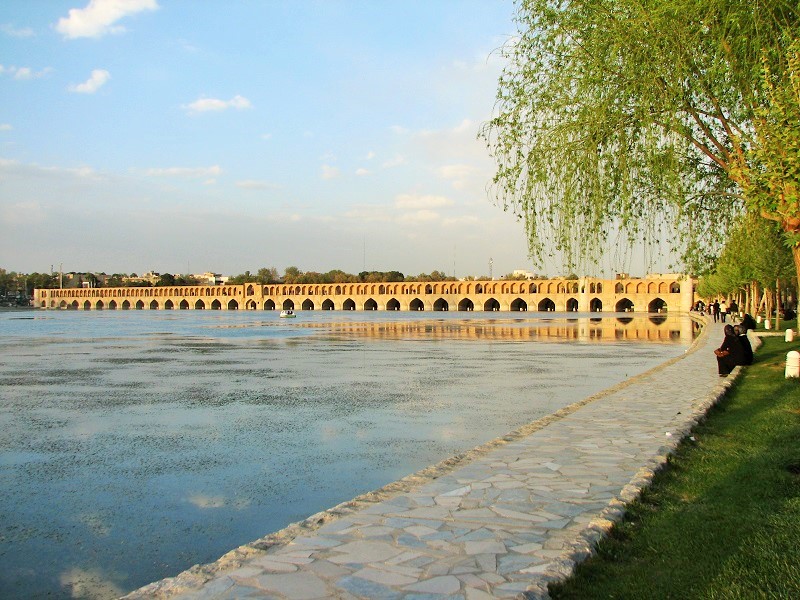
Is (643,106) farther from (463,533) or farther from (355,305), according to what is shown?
(355,305)

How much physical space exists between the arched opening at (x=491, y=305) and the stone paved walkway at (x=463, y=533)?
106 m

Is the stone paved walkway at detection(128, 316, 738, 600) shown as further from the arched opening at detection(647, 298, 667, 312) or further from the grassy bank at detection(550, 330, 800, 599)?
the arched opening at detection(647, 298, 667, 312)

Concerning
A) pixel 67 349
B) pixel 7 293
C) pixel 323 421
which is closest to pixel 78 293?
pixel 7 293

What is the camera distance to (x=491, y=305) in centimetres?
11569

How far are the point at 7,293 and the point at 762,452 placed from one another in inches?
6896

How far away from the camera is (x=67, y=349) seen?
90.3 feet

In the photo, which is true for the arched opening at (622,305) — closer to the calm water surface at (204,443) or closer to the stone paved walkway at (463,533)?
the calm water surface at (204,443)

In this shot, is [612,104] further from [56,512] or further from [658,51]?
[56,512]

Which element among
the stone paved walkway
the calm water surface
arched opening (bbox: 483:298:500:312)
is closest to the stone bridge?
arched opening (bbox: 483:298:500:312)

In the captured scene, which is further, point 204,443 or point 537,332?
point 537,332

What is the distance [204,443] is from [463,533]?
5132 mm

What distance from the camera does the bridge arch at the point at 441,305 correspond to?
11994 cm

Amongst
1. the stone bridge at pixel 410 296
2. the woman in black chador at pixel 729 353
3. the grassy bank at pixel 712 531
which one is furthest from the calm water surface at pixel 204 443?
the stone bridge at pixel 410 296

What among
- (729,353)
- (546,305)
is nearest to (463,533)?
(729,353)
